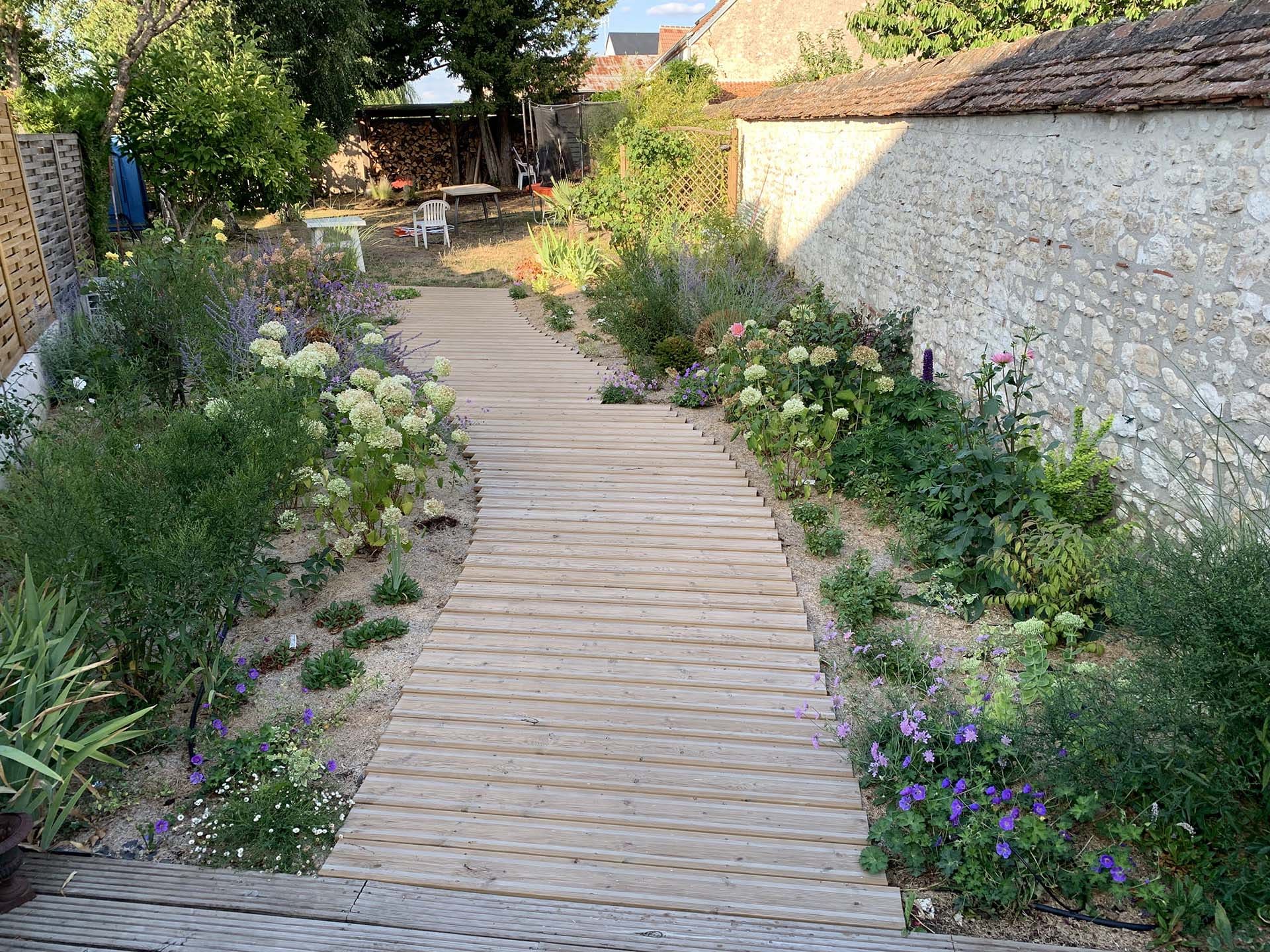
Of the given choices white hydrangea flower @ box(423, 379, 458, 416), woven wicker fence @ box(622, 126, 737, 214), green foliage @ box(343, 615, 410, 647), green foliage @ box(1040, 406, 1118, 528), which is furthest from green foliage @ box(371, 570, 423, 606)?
woven wicker fence @ box(622, 126, 737, 214)

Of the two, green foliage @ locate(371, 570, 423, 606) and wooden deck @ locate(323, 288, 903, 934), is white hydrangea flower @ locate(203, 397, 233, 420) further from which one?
wooden deck @ locate(323, 288, 903, 934)

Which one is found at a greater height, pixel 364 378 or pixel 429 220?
pixel 429 220

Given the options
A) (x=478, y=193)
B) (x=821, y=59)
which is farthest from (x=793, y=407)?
(x=821, y=59)

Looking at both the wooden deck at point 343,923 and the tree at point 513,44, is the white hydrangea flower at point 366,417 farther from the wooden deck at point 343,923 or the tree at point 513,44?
the tree at point 513,44

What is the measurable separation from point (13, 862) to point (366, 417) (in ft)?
7.71

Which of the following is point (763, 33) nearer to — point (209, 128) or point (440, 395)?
point (209, 128)

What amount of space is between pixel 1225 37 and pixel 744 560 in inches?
126

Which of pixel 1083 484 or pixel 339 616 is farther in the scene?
pixel 1083 484

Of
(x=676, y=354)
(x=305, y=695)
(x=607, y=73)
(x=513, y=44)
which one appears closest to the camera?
(x=305, y=695)

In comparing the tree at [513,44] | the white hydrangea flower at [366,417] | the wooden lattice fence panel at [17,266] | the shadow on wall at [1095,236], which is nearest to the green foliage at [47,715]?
the white hydrangea flower at [366,417]

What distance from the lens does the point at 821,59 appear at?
61.2 feet

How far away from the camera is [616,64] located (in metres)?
28.6

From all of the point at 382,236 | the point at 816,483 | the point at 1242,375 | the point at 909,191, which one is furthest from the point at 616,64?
the point at 1242,375

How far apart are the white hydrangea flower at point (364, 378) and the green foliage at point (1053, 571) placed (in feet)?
11.0
